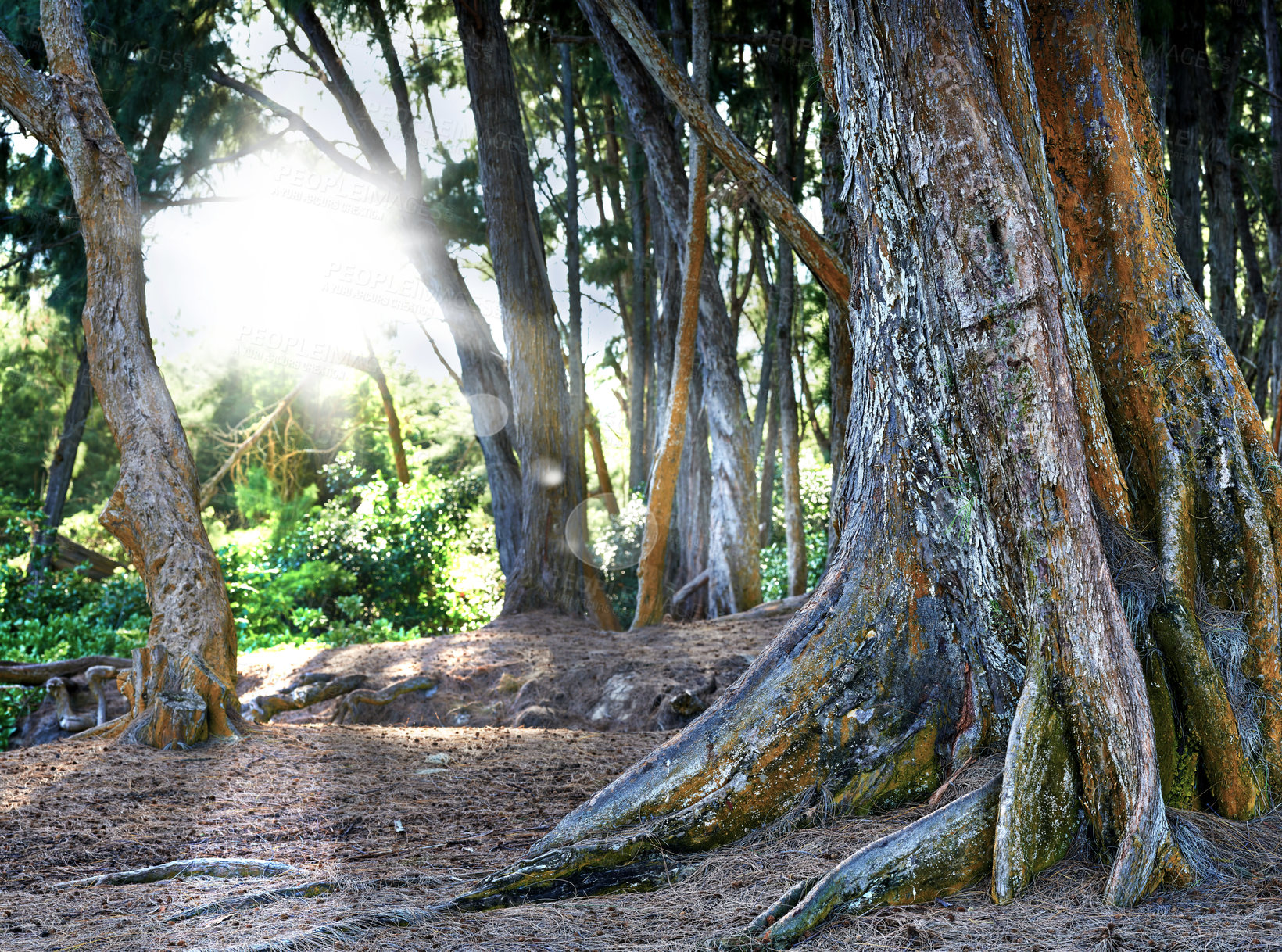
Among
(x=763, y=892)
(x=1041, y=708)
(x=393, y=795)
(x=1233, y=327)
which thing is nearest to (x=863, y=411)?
(x=1041, y=708)

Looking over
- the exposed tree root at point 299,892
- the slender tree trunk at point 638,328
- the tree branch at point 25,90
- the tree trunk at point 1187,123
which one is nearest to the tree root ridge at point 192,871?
the exposed tree root at point 299,892

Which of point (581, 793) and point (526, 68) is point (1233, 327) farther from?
point (526, 68)

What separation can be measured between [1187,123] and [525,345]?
7580 millimetres

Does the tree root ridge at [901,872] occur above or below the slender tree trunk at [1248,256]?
below

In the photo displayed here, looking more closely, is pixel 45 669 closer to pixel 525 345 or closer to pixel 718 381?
pixel 525 345

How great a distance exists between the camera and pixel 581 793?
154 inches

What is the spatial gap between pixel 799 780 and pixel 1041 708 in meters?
0.83

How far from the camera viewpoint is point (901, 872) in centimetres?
239

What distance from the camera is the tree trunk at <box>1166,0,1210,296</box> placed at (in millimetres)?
8625

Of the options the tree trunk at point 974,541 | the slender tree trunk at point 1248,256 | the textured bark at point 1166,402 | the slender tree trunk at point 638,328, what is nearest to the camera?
the tree trunk at point 974,541

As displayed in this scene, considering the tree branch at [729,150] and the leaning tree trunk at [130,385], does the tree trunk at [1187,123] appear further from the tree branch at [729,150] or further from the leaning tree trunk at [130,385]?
the leaning tree trunk at [130,385]

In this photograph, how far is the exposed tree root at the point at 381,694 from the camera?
6.81 metres

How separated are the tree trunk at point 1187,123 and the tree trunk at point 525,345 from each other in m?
6.19

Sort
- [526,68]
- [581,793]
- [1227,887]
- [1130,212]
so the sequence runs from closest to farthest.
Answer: [1227,887]
[1130,212]
[581,793]
[526,68]
